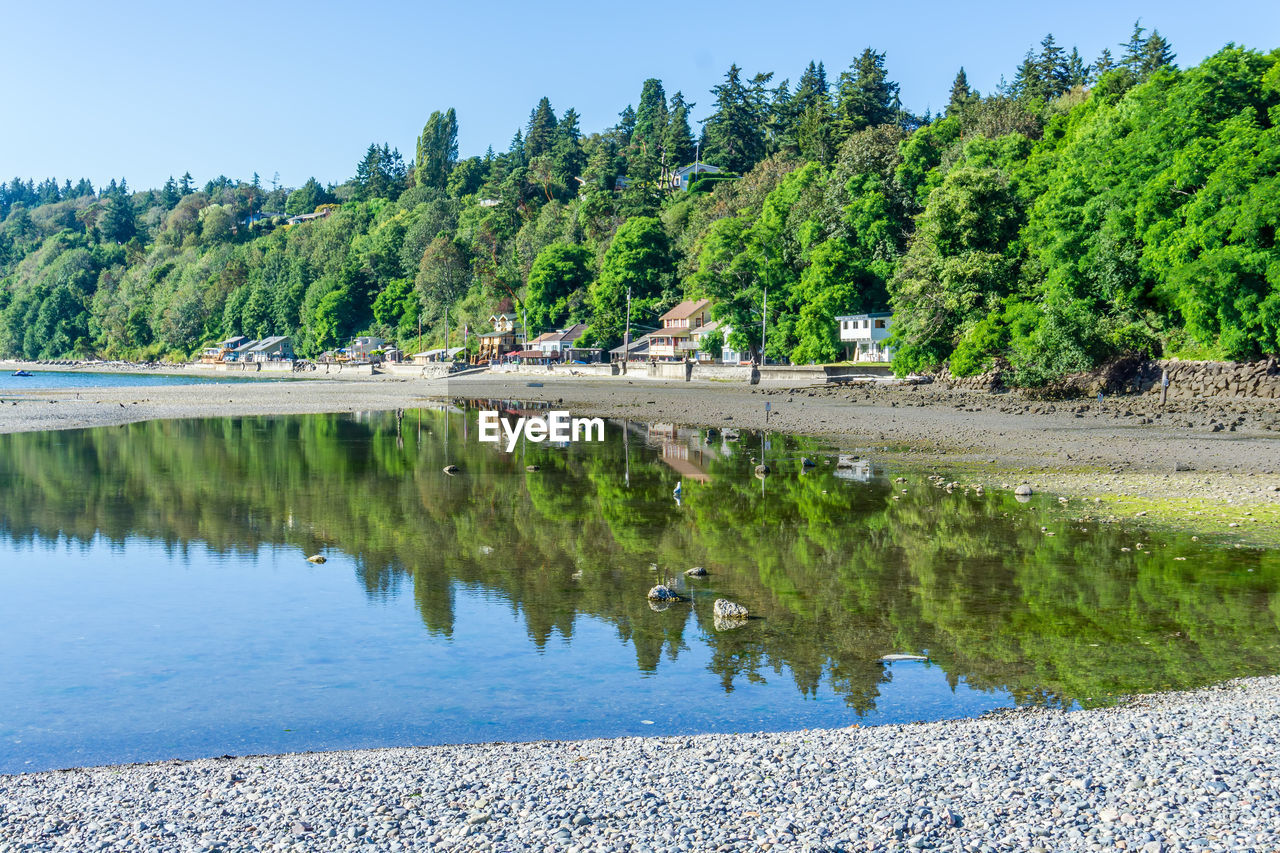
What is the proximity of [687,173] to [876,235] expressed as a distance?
7721 centimetres

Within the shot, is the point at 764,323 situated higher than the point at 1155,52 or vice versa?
the point at 1155,52

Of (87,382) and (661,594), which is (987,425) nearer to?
(661,594)

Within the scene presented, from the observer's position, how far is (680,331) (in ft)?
314

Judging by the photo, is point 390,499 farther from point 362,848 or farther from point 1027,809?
point 1027,809

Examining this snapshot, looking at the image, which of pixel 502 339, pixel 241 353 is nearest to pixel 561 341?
pixel 502 339

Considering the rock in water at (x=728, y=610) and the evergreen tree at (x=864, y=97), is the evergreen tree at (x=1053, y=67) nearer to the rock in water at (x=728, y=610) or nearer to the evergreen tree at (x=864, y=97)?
the evergreen tree at (x=864, y=97)

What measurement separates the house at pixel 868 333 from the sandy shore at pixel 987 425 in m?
11.0

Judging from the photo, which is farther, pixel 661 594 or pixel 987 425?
pixel 987 425

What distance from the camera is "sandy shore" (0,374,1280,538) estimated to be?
21234 mm

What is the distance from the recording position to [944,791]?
685 cm

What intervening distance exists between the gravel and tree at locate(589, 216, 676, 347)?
317 feet

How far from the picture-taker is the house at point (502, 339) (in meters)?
125

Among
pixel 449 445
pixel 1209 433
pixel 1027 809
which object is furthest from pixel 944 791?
pixel 449 445

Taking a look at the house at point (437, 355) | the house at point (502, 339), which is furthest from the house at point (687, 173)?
the house at point (437, 355)
